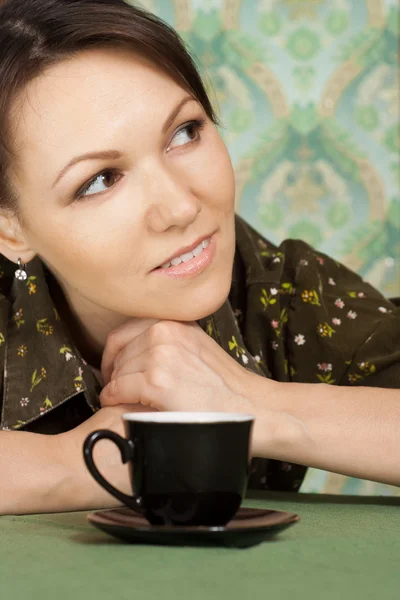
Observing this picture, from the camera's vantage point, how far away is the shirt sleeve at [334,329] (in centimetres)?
146

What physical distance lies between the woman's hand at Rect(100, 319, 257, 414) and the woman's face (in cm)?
5

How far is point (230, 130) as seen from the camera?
2.37 meters

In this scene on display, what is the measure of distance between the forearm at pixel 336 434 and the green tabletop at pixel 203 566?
18 cm

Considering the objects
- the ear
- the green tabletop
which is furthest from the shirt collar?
the green tabletop

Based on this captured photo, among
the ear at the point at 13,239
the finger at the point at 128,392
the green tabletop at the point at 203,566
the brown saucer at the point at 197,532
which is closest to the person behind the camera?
the green tabletop at the point at 203,566

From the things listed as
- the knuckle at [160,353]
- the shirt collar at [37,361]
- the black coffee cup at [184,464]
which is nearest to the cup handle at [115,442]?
the black coffee cup at [184,464]

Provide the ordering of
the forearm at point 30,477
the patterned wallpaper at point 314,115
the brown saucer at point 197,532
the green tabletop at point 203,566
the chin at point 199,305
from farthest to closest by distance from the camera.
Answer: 1. the patterned wallpaper at point 314,115
2. the chin at point 199,305
3. the forearm at point 30,477
4. the brown saucer at point 197,532
5. the green tabletop at point 203,566

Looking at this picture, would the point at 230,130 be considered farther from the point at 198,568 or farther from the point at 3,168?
the point at 198,568

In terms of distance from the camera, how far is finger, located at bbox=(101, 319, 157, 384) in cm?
132

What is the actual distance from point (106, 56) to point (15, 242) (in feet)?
1.06

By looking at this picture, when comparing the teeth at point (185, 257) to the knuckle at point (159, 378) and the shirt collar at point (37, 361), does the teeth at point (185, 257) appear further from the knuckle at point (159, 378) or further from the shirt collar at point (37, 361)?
the shirt collar at point (37, 361)

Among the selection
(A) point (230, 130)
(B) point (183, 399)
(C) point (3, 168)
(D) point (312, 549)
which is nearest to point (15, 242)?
(C) point (3, 168)

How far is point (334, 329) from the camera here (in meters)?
1.51

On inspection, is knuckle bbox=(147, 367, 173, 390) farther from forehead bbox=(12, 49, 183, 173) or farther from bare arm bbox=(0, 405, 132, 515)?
forehead bbox=(12, 49, 183, 173)
